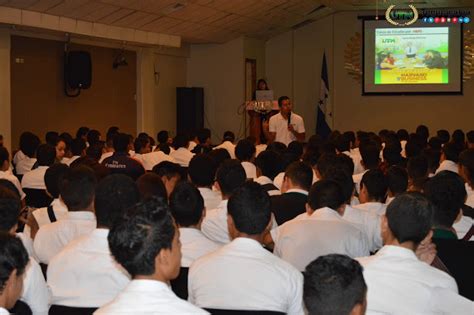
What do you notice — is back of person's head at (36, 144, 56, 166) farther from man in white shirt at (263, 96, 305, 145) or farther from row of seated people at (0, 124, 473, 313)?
man in white shirt at (263, 96, 305, 145)

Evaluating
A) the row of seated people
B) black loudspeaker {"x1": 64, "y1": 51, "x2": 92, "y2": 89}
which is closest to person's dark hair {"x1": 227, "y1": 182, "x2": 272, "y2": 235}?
the row of seated people

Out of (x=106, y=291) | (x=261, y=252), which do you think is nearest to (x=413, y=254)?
(x=261, y=252)

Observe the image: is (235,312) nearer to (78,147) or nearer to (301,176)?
(301,176)

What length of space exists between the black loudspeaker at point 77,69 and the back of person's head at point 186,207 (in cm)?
928

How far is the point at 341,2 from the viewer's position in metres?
15.9

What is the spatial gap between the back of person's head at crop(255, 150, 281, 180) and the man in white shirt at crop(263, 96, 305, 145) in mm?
4981

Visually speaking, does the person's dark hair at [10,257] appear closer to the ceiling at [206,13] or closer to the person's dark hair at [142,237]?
the person's dark hair at [142,237]

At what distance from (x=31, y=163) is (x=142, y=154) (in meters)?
1.33

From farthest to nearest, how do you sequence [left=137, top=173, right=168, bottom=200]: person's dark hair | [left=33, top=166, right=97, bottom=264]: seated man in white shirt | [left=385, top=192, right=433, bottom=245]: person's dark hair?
[left=137, top=173, right=168, bottom=200]: person's dark hair < [left=33, top=166, right=97, bottom=264]: seated man in white shirt < [left=385, top=192, right=433, bottom=245]: person's dark hair

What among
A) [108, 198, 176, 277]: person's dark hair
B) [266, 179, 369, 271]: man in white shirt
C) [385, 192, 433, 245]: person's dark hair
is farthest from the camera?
[266, 179, 369, 271]: man in white shirt

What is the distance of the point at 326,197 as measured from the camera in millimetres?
4508

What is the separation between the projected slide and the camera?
52.0 ft

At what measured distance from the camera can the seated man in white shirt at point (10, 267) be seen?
2.47 metres

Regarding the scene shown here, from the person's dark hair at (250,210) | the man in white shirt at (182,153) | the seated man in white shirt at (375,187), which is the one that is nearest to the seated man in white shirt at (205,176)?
the seated man in white shirt at (375,187)
